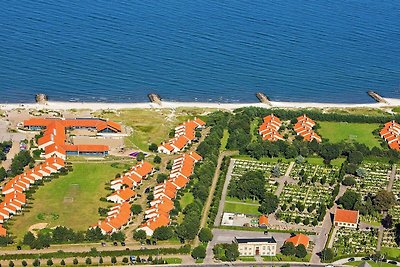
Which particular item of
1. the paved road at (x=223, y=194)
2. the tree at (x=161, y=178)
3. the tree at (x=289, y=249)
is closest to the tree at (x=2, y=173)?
the tree at (x=161, y=178)

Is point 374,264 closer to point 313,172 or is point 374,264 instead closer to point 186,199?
point 313,172

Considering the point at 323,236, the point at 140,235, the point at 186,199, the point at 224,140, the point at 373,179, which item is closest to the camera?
the point at 140,235

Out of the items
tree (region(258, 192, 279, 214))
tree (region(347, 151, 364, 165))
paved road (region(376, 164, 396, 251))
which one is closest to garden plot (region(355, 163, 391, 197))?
paved road (region(376, 164, 396, 251))

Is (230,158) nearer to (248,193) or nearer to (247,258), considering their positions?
(248,193)

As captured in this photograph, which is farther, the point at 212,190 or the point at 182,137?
the point at 182,137

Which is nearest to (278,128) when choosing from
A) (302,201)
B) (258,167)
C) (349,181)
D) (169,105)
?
(258,167)

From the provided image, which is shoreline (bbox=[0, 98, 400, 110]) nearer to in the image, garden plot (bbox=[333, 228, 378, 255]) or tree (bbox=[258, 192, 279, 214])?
tree (bbox=[258, 192, 279, 214])
